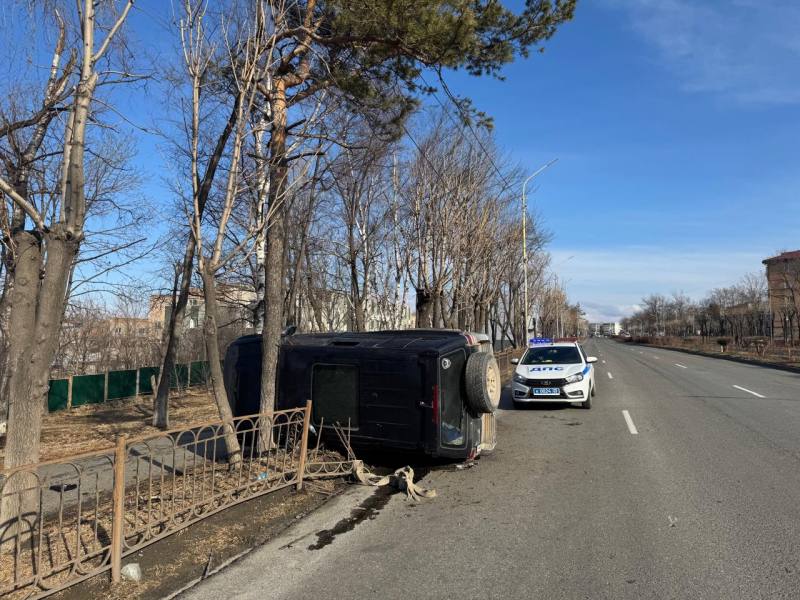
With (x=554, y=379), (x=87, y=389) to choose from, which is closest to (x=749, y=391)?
(x=554, y=379)

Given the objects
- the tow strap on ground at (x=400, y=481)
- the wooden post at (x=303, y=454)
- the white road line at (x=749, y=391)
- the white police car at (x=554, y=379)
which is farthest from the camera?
the white road line at (x=749, y=391)

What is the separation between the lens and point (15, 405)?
4.46 metres

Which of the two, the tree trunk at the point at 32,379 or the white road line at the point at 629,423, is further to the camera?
the white road line at the point at 629,423

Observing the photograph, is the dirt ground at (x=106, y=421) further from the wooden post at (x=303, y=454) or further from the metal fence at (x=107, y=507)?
the wooden post at (x=303, y=454)

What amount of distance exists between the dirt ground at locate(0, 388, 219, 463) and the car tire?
13.0 feet

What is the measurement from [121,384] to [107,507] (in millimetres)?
15880

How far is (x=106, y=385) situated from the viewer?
19.3m

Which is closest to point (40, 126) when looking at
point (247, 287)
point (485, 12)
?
point (485, 12)

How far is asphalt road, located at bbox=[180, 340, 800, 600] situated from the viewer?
3887 millimetres

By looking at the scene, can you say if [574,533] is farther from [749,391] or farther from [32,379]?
[749,391]

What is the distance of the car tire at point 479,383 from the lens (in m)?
6.92

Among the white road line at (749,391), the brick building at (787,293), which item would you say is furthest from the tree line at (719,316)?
the white road line at (749,391)

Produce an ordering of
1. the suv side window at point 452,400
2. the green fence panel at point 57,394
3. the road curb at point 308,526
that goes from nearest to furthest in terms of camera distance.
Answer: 1. the road curb at point 308,526
2. the suv side window at point 452,400
3. the green fence panel at point 57,394

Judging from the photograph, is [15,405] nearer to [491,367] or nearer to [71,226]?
[71,226]
